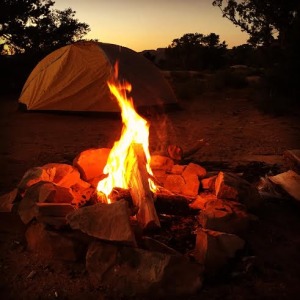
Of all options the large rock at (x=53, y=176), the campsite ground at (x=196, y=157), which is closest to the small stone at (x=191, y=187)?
the campsite ground at (x=196, y=157)

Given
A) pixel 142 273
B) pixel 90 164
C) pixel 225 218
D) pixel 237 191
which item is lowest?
pixel 142 273

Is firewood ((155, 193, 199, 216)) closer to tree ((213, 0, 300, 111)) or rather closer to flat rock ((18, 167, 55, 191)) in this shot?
flat rock ((18, 167, 55, 191))

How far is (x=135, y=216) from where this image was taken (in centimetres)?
379

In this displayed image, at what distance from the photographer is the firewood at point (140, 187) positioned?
3547mm

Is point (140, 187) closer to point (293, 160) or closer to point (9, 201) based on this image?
point (9, 201)

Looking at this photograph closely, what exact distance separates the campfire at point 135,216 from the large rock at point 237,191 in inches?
0.4

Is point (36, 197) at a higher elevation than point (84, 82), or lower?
lower

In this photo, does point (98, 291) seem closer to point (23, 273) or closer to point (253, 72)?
point (23, 273)

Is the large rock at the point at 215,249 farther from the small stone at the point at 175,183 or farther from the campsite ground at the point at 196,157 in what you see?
the small stone at the point at 175,183

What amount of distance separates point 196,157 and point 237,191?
106 inches

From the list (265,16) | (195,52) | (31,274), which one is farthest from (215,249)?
(195,52)

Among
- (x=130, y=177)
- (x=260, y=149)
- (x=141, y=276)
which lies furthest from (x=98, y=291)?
(x=260, y=149)

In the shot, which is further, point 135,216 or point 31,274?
point 135,216

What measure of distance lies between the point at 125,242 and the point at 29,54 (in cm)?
1575
